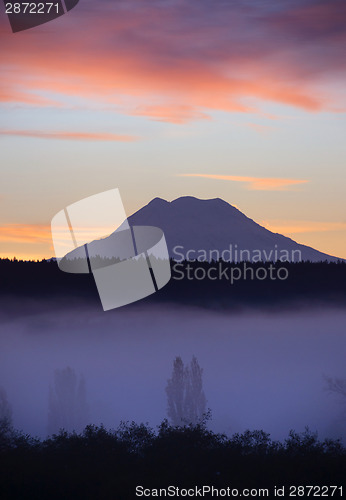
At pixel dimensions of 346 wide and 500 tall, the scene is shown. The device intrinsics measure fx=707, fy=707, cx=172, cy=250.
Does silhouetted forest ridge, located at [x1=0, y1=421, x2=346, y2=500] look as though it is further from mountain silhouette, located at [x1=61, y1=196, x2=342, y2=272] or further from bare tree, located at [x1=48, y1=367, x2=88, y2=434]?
mountain silhouette, located at [x1=61, y1=196, x2=342, y2=272]

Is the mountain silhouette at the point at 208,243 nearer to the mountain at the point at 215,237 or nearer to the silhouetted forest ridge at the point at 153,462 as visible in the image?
the mountain at the point at 215,237

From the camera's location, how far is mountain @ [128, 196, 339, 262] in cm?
3116

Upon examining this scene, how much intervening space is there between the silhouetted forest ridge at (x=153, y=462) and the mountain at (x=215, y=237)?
28.2ft

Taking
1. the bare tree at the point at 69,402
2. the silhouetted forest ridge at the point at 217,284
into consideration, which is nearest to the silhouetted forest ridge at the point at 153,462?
the bare tree at the point at 69,402

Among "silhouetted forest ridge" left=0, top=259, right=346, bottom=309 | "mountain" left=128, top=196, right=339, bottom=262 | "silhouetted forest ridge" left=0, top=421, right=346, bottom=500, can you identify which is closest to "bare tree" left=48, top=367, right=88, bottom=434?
"silhouetted forest ridge" left=0, top=421, right=346, bottom=500

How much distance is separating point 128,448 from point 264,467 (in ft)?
15.0

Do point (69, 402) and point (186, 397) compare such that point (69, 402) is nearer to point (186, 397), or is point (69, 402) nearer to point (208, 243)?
point (186, 397)

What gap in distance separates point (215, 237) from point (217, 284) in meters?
23.6

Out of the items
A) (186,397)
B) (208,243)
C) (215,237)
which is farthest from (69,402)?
(215,237)

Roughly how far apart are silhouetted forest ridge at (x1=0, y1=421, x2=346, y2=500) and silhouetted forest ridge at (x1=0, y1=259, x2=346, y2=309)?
23.7 feet

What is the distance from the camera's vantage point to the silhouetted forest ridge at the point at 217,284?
2966 cm

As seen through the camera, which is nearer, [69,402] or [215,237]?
[69,402]

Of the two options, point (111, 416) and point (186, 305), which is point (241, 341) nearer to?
point (186, 305)

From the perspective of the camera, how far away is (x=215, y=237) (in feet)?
176
